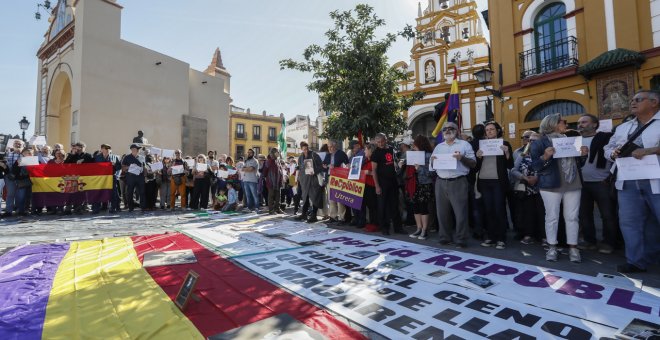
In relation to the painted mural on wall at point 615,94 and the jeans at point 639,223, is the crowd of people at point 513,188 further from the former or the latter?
the painted mural on wall at point 615,94

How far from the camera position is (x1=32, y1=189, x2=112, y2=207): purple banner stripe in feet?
27.3

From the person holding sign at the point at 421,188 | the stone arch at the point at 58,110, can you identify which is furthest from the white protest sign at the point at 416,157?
the stone arch at the point at 58,110

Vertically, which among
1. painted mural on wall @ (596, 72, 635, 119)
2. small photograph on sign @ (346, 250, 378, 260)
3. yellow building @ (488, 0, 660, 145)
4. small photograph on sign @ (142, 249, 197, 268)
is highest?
yellow building @ (488, 0, 660, 145)

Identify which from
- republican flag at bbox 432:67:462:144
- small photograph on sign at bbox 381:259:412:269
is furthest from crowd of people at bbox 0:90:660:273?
republican flag at bbox 432:67:462:144

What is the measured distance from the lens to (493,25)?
14672 mm

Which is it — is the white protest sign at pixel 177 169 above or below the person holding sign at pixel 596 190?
above

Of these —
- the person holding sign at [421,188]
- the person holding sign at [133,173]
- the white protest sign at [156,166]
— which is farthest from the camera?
the white protest sign at [156,166]

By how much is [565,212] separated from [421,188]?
211 centimetres

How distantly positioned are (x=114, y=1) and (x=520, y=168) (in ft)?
71.7

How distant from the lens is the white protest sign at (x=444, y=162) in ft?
15.2

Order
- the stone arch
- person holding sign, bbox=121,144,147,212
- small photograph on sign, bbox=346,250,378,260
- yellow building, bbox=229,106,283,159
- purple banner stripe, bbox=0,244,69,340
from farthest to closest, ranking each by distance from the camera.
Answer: yellow building, bbox=229,106,283,159 < the stone arch < person holding sign, bbox=121,144,147,212 < small photograph on sign, bbox=346,250,378,260 < purple banner stripe, bbox=0,244,69,340

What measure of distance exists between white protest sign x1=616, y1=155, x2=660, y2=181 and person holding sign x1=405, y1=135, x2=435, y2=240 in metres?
2.47

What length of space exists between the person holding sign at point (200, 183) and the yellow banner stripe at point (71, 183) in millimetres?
2203

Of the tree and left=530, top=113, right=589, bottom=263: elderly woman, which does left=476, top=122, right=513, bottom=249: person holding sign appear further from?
the tree
